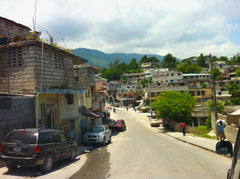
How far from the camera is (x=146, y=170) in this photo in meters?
8.48

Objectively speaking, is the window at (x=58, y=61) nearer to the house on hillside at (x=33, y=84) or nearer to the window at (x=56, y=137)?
the house on hillside at (x=33, y=84)

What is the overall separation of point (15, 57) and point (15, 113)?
17.0 ft

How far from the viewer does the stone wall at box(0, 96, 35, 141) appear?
9.97 metres

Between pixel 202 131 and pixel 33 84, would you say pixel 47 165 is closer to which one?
pixel 33 84

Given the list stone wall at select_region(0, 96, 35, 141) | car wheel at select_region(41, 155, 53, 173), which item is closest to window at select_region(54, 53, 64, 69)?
stone wall at select_region(0, 96, 35, 141)

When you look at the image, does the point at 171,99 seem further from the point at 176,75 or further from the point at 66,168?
the point at 176,75

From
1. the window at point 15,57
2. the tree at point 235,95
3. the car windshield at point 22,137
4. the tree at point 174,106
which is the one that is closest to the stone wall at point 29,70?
the window at point 15,57

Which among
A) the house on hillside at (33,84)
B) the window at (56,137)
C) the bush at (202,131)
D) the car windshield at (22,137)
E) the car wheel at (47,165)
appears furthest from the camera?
the bush at (202,131)

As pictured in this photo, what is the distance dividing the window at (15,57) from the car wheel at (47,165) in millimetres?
8195

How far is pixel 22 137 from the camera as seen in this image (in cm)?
796

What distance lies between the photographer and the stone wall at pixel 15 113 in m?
9.97

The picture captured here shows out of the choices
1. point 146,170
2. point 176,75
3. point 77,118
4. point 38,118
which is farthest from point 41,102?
point 176,75

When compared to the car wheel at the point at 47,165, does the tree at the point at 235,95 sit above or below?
above

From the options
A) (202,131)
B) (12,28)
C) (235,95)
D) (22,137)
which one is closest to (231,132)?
(202,131)
